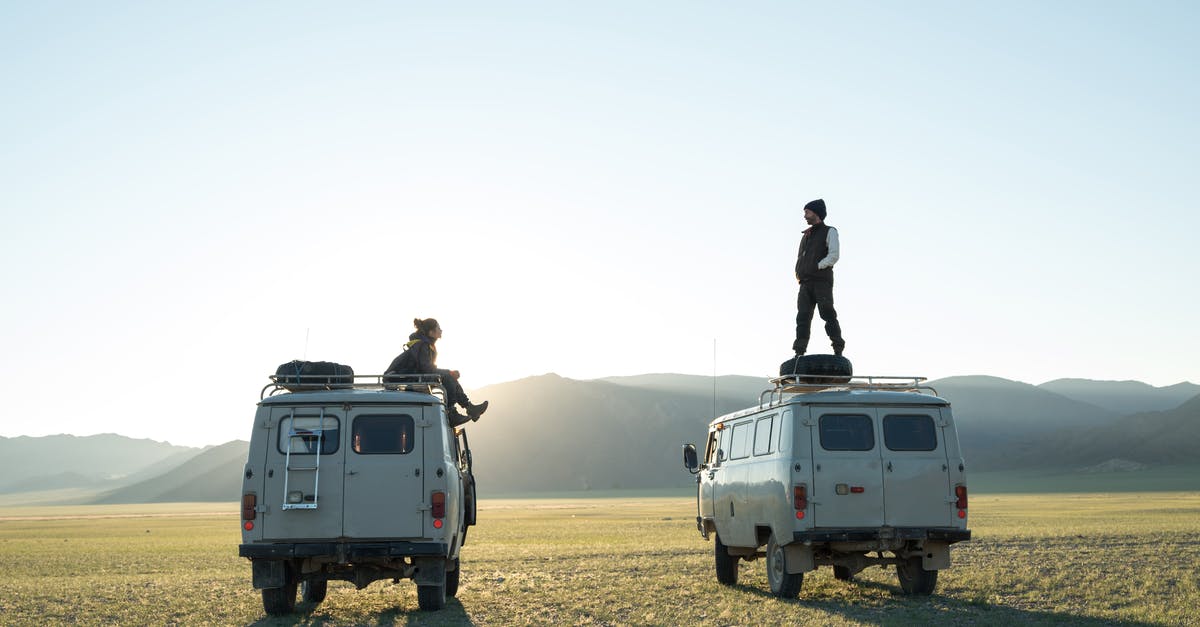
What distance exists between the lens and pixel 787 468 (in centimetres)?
1695

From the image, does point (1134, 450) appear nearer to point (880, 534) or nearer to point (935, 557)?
point (935, 557)

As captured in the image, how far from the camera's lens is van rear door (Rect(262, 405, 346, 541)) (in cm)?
1633

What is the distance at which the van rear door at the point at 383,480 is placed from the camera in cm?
1642

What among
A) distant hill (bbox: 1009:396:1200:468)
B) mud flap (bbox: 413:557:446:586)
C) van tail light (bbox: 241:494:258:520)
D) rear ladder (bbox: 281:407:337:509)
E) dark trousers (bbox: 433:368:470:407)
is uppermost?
distant hill (bbox: 1009:396:1200:468)

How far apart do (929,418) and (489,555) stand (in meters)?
17.6

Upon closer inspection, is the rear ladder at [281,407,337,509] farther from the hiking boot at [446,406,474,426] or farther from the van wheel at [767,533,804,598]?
the van wheel at [767,533,804,598]

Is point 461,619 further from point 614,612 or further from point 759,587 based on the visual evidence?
point 759,587

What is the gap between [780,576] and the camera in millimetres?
17922

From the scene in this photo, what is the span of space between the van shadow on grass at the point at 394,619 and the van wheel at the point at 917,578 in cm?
647

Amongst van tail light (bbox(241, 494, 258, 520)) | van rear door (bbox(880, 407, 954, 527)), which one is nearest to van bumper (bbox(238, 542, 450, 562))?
van tail light (bbox(241, 494, 258, 520))

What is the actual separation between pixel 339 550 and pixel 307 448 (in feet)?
4.62

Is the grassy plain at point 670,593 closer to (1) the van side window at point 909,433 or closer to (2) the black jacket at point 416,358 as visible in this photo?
(1) the van side window at point 909,433

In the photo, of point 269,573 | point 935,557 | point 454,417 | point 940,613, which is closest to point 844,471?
point 935,557

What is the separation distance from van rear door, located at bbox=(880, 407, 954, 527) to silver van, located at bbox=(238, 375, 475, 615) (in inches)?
238
